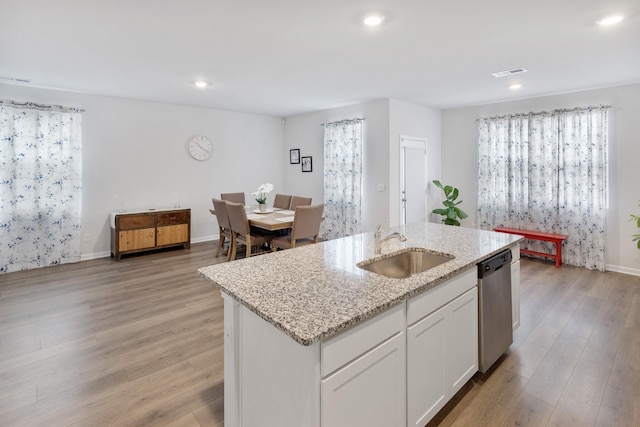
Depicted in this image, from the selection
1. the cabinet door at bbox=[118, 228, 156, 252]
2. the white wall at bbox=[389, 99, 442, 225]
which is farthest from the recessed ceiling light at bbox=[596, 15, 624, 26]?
the cabinet door at bbox=[118, 228, 156, 252]

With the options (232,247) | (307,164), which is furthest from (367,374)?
(307,164)

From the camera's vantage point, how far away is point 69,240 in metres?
4.89

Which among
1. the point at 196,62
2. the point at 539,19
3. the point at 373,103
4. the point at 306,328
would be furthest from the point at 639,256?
the point at 196,62

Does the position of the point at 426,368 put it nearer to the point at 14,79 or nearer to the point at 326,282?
the point at 326,282

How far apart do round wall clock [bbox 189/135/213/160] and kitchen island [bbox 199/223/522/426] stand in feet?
15.3

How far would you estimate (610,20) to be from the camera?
250 centimetres

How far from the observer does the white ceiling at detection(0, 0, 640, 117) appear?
7.77 ft

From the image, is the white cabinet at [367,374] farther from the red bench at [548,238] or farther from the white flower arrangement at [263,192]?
the red bench at [548,238]

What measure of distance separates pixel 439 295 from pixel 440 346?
0.94ft

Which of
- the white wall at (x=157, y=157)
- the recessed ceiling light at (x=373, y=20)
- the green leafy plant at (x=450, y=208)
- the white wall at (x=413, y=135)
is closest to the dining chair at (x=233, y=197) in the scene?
the white wall at (x=157, y=157)

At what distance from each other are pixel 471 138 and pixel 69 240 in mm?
6712

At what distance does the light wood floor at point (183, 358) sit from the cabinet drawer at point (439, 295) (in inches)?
27.2

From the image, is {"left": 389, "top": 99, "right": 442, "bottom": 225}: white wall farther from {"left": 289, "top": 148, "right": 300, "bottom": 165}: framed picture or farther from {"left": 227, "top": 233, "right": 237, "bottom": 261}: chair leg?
{"left": 227, "top": 233, "right": 237, "bottom": 261}: chair leg

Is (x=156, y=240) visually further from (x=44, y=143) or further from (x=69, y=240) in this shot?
(x=44, y=143)
